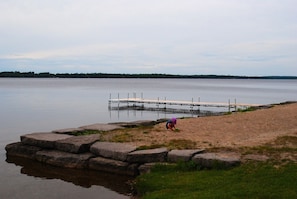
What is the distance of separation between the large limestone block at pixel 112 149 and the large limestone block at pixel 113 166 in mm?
143

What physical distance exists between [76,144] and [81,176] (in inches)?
53.6

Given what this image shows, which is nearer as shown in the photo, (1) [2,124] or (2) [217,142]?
(2) [217,142]

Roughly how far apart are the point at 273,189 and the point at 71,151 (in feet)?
22.6

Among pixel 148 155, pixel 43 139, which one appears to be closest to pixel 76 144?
pixel 43 139

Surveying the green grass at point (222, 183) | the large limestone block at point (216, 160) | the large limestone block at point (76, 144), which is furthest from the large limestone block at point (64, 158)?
the large limestone block at point (216, 160)

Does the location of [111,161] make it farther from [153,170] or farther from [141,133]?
[141,133]

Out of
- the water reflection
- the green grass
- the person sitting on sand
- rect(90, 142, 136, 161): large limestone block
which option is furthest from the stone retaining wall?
the person sitting on sand

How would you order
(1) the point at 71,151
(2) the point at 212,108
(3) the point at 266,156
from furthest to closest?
(2) the point at 212,108 → (1) the point at 71,151 → (3) the point at 266,156

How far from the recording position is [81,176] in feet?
37.4

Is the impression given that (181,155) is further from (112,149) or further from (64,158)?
(64,158)

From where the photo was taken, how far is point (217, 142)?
40.0 ft

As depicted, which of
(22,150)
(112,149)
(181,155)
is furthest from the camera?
(22,150)

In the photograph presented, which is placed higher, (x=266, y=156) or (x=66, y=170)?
(x=266, y=156)

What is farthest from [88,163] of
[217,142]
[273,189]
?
[273,189]
